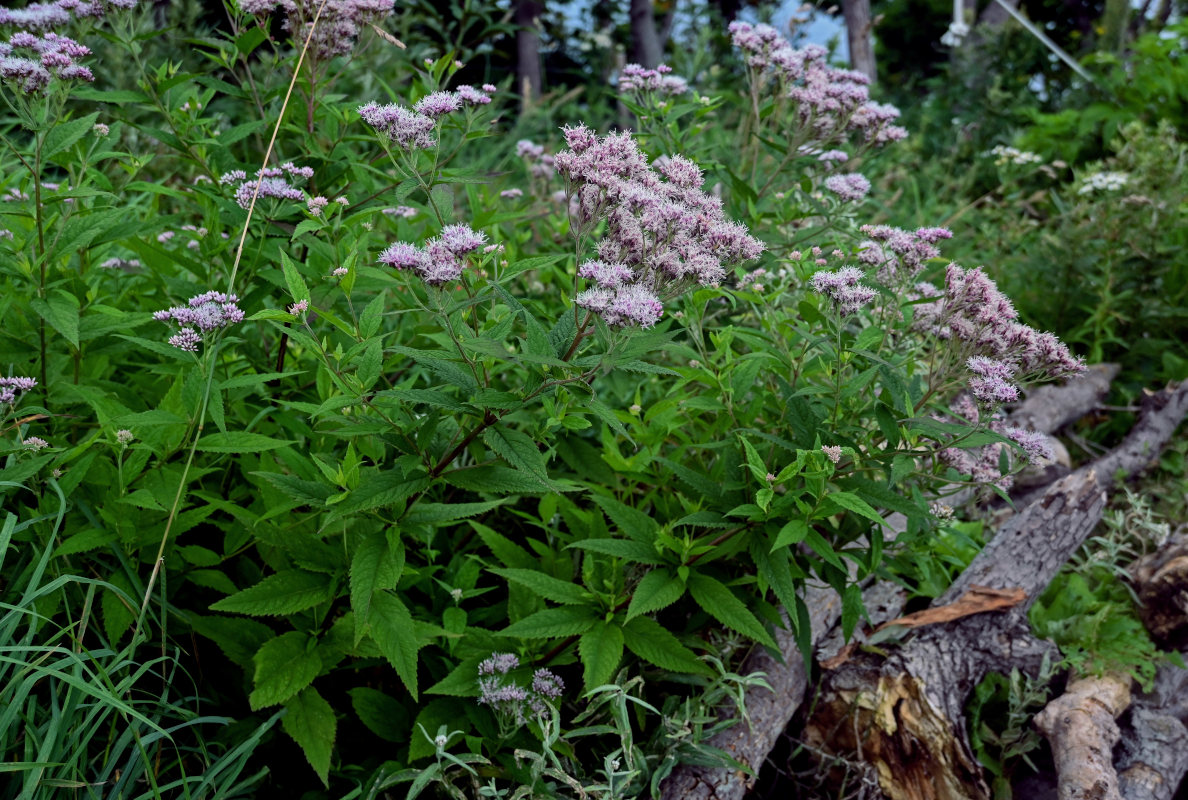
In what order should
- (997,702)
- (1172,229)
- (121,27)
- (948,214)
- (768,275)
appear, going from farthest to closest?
(948,214), (1172,229), (997,702), (768,275), (121,27)

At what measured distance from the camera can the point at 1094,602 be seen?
3.20 meters

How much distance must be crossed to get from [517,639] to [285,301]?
1.15 meters

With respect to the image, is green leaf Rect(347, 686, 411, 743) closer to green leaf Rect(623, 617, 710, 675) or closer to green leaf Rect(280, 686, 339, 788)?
green leaf Rect(280, 686, 339, 788)

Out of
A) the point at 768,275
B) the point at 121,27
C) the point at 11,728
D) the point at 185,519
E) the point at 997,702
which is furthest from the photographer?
the point at 997,702

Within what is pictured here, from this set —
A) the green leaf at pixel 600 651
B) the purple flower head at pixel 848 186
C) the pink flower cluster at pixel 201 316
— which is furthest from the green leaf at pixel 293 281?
the purple flower head at pixel 848 186

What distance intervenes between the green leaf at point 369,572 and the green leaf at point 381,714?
1.25 ft

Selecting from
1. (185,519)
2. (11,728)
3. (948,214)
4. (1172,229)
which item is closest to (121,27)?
(185,519)

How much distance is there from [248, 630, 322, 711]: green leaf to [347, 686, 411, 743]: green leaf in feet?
0.63

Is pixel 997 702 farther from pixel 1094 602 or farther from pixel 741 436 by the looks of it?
pixel 741 436

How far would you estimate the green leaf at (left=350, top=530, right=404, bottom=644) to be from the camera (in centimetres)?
180

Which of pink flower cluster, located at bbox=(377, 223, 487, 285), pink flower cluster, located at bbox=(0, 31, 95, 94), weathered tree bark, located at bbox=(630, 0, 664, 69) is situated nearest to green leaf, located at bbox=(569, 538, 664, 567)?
pink flower cluster, located at bbox=(377, 223, 487, 285)

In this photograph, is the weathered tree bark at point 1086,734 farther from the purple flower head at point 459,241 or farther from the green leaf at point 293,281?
the green leaf at point 293,281

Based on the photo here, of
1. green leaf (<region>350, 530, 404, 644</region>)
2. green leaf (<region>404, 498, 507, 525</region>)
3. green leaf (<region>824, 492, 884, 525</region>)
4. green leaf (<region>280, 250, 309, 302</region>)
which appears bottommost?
green leaf (<region>350, 530, 404, 644</region>)

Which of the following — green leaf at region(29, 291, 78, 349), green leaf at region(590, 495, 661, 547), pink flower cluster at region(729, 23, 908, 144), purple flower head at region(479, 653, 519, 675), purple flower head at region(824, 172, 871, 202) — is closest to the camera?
green leaf at region(29, 291, 78, 349)
